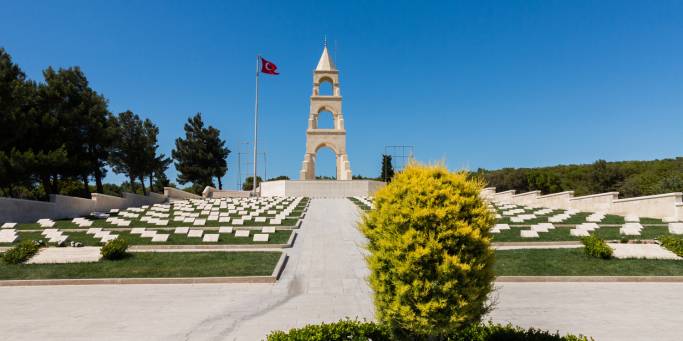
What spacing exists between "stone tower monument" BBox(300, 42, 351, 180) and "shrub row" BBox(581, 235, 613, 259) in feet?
133

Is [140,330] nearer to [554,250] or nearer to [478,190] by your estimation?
[478,190]

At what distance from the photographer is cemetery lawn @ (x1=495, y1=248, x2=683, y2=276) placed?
34.0 feet

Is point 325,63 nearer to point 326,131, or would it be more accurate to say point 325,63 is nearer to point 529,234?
point 326,131

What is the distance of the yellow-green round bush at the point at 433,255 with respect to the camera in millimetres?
4355

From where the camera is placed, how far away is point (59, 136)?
31.4 meters

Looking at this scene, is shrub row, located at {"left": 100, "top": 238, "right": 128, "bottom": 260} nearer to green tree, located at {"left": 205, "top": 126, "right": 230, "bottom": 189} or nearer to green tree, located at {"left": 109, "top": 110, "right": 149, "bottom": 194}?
green tree, located at {"left": 109, "top": 110, "right": 149, "bottom": 194}

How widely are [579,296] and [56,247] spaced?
15.4m

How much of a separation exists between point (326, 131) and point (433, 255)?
49.6 meters

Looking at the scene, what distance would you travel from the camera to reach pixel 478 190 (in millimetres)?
4664

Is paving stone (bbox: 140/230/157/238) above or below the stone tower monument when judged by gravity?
below

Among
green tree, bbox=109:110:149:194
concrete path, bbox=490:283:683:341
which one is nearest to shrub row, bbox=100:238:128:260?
concrete path, bbox=490:283:683:341

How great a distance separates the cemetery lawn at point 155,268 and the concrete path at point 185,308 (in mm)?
656

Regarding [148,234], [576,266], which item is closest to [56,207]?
[148,234]

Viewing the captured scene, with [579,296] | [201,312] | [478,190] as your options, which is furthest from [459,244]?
[579,296]
